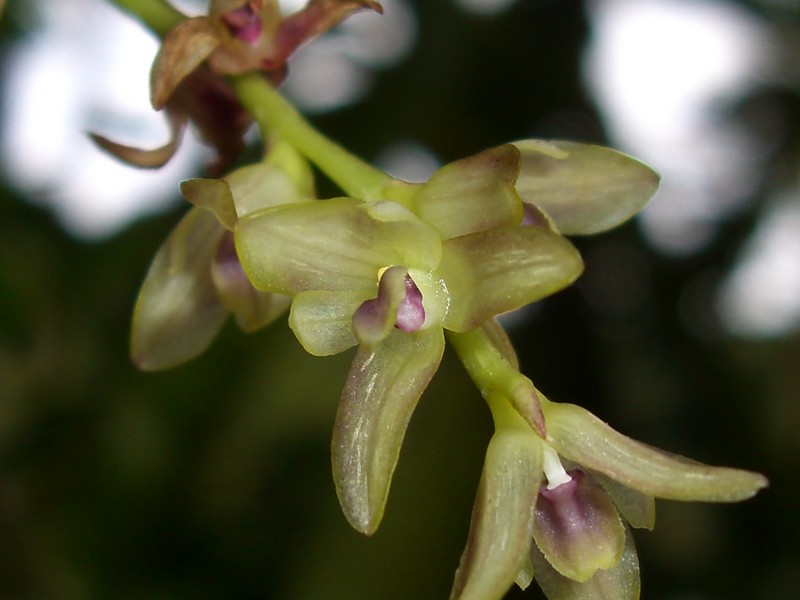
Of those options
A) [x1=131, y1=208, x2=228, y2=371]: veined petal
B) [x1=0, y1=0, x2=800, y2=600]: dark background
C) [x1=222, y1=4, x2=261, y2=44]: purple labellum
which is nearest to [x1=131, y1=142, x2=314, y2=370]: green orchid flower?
[x1=131, y1=208, x2=228, y2=371]: veined petal

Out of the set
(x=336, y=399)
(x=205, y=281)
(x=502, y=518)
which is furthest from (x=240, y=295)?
(x=336, y=399)

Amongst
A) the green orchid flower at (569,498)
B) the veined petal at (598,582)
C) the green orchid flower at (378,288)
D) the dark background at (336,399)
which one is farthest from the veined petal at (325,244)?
the dark background at (336,399)

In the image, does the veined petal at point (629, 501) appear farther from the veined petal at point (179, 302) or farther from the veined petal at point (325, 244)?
the veined petal at point (179, 302)

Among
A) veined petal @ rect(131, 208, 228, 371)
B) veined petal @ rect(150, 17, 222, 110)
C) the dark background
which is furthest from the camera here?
the dark background

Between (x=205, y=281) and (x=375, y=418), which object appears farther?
(x=205, y=281)

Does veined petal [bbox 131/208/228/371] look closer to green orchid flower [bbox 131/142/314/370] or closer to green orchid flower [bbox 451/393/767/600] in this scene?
green orchid flower [bbox 131/142/314/370]

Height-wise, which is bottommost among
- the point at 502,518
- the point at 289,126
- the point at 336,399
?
the point at 336,399

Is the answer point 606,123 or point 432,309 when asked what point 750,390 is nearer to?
point 606,123

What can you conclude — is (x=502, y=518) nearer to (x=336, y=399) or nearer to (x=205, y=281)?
(x=205, y=281)

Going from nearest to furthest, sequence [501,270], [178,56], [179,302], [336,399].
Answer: [501,270], [178,56], [179,302], [336,399]
